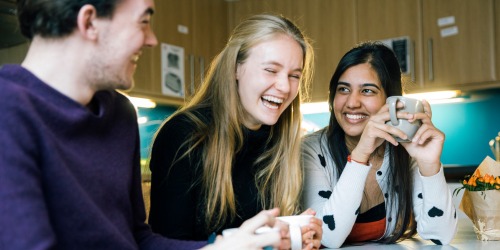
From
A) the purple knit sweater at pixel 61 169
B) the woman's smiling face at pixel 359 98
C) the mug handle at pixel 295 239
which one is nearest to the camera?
the purple knit sweater at pixel 61 169

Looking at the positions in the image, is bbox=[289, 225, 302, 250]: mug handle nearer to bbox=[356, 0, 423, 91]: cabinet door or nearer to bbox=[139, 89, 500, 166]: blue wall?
bbox=[356, 0, 423, 91]: cabinet door

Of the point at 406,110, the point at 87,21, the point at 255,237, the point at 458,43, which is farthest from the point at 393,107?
the point at 458,43

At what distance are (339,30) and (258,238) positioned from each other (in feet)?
11.6

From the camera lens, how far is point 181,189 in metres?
1.35

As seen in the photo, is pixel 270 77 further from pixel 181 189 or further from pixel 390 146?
pixel 390 146

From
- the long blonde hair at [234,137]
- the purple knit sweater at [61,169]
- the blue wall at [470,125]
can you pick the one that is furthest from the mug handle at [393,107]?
the blue wall at [470,125]

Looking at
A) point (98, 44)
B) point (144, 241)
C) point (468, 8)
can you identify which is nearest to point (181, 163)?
point (144, 241)

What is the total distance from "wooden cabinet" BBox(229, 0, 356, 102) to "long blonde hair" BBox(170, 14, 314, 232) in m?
2.67

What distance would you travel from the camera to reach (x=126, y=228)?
3.17 feet

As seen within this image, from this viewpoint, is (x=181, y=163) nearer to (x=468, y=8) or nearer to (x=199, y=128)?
(x=199, y=128)

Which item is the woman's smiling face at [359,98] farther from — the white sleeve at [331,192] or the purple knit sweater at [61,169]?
the purple knit sweater at [61,169]

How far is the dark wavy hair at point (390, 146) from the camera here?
1.62 meters

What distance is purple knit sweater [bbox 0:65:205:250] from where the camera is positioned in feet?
2.44

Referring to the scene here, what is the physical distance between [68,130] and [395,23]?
350 centimetres
